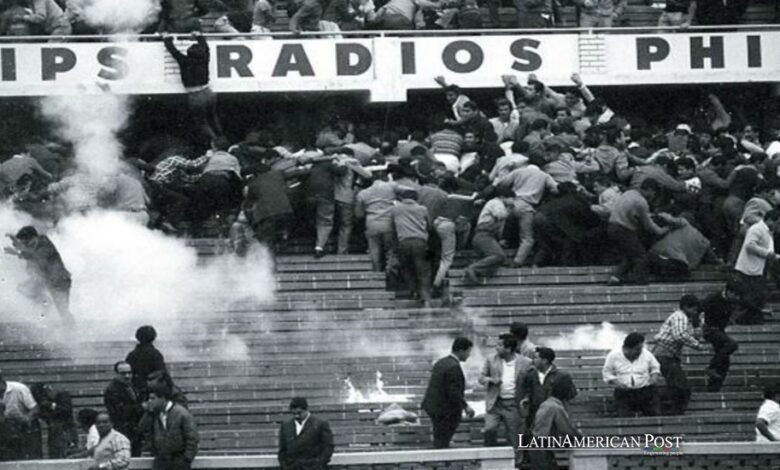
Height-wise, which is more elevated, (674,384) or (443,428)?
(674,384)

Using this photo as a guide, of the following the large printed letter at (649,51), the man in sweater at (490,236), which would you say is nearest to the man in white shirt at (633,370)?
the man in sweater at (490,236)

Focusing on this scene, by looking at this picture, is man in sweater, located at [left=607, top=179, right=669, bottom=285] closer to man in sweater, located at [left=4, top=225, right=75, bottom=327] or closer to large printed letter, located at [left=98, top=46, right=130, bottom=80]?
man in sweater, located at [left=4, top=225, right=75, bottom=327]

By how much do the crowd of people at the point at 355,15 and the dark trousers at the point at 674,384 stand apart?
956cm

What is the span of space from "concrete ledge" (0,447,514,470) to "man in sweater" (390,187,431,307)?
5.39 metres

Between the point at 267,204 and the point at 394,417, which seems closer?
the point at 394,417

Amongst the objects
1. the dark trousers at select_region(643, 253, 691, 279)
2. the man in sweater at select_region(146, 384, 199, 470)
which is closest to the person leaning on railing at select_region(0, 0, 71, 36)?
the dark trousers at select_region(643, 253, 691, 279)

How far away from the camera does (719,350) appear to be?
2788 centimetres

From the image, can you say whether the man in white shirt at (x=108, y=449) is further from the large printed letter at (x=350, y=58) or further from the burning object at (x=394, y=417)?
the large printed letter at (x=350, y=58)

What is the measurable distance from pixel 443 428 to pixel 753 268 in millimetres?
5718

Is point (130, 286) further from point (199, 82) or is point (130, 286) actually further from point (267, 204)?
point (199, 82)

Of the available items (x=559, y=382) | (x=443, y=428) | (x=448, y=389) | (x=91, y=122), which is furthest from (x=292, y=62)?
(x=559, y=382)

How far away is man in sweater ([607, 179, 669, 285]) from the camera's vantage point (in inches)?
1206

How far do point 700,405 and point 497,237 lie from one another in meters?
4.37
